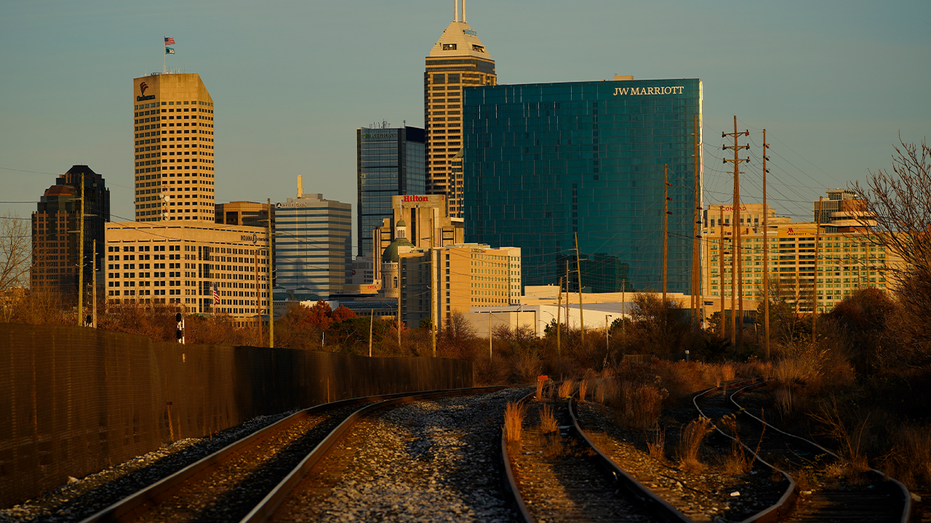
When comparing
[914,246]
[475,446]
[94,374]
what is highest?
[914,246]

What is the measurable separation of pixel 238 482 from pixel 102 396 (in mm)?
3620

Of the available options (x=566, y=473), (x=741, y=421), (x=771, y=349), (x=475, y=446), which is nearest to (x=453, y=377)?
(x=771, y=349)

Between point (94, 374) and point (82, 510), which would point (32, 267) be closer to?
point (94, 374)

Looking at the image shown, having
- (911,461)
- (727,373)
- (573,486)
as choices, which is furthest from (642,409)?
(727,373)

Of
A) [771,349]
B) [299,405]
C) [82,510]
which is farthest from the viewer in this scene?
[771,349]

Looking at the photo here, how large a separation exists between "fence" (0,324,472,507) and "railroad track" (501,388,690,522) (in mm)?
6518

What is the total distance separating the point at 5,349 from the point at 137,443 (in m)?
5.01

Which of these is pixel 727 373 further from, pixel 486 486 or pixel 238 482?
pixel 238 482

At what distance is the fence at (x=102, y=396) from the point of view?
1230 centimetres

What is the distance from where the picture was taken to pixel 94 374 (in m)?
14.9

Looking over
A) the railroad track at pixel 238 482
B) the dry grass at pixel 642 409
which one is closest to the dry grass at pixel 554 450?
the railroad track at pixel 238 482

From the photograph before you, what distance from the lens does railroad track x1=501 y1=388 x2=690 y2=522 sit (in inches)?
414

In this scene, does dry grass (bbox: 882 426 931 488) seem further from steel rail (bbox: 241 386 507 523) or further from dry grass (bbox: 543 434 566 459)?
steel rail (bbox: 241 386 507 523)

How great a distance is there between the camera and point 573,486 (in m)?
12.5
